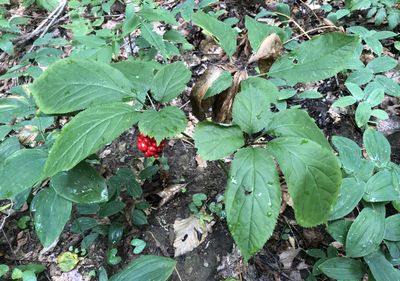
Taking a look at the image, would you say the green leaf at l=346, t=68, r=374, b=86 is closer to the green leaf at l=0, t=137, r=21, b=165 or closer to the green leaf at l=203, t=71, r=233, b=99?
the green leaf at l=203, t=71, r=233, b=99

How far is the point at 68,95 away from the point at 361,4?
2711 millimetres

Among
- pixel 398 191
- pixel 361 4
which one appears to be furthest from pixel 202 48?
pixel 398 191

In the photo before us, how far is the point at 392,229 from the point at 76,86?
5.44 ft

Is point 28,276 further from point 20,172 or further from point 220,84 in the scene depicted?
point 220,84

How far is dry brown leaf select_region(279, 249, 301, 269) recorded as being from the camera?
2078mm

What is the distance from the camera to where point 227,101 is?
1382 mm

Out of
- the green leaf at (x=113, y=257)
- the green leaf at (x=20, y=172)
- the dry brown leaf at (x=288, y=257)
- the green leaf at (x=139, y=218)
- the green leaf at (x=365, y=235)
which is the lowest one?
the dry brown leaf at (x=288, y=257)

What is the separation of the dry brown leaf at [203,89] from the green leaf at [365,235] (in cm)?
100

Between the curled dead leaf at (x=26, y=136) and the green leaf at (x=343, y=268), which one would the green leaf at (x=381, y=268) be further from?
the curled dead leaf at (x=26, y=136)

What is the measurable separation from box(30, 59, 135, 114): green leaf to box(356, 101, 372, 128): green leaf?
170 centimetres

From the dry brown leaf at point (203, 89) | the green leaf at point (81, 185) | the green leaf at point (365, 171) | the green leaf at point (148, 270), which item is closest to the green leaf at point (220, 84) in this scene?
the dry brown leaf at point (203, 89)

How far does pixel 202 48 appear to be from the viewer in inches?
133

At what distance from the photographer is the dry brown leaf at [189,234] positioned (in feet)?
7.07

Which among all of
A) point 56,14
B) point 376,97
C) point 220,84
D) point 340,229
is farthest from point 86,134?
point 56,14
